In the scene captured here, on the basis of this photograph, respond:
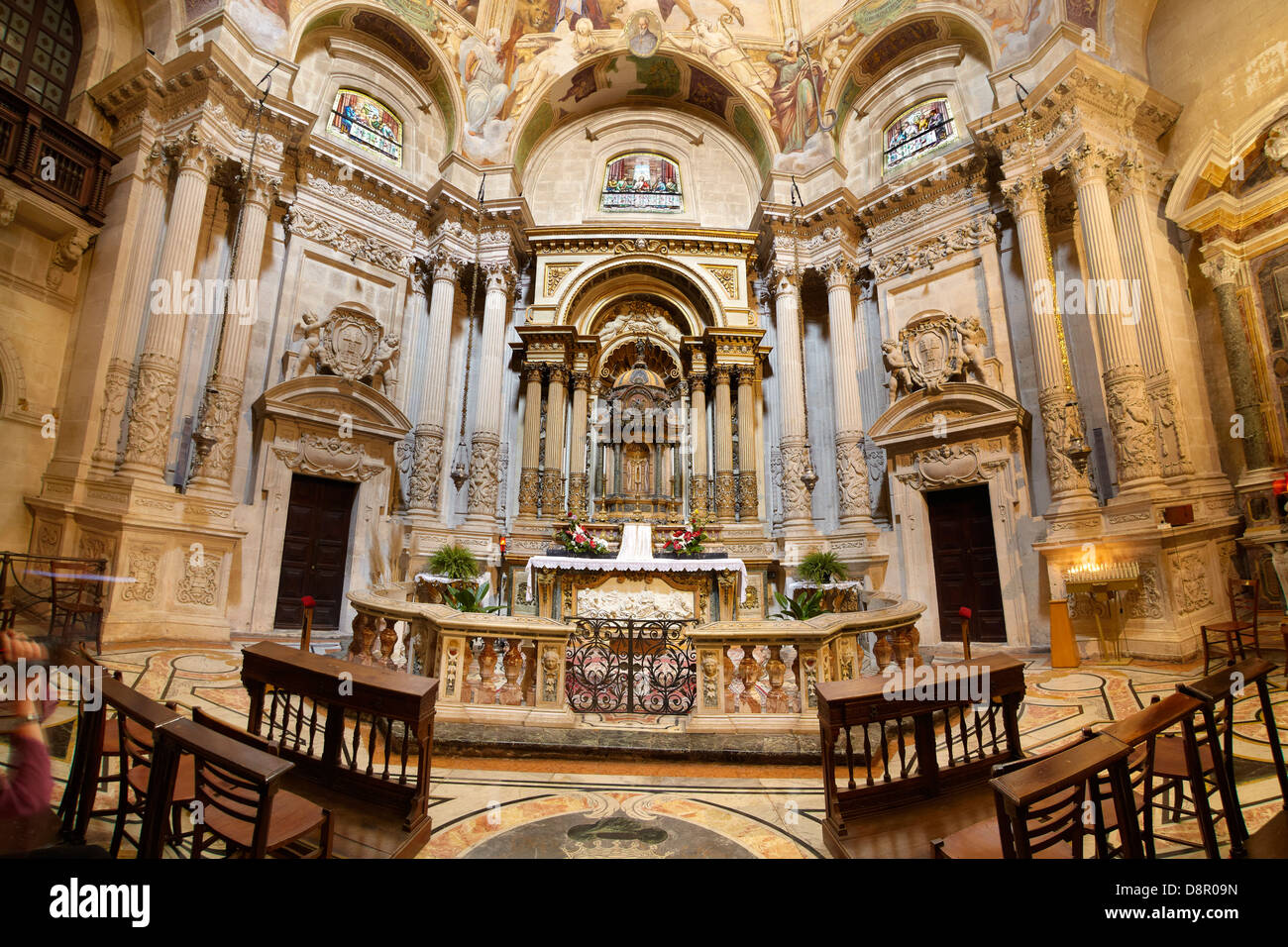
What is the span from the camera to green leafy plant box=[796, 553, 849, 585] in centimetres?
1027

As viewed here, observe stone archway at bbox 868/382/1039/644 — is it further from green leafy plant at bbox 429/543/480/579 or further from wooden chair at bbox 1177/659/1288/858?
green leafy plant at bbox 429/543/480/579

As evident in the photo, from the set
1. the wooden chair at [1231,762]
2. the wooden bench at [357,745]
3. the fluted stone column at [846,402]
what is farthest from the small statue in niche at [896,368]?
the wooden bench at [357,745]

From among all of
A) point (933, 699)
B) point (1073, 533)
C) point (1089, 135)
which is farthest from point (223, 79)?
point (1073, 533)

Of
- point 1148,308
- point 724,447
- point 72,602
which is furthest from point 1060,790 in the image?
point 724,447

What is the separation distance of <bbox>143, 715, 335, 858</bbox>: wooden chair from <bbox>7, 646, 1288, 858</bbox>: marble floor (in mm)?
748

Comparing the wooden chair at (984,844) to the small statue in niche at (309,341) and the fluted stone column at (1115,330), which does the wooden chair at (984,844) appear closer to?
the fluted stone column at (1115,330)

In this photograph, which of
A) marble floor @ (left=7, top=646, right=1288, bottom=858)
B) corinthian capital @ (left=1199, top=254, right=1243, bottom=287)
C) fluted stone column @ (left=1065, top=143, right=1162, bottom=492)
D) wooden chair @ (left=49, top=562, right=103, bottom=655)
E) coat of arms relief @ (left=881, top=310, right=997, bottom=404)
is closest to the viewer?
marble floor @ (left=7, top=646, right=1288, bottom=858)

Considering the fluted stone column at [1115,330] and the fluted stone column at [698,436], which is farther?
the fluted stone column at [698,436]

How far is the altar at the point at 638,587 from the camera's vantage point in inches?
396

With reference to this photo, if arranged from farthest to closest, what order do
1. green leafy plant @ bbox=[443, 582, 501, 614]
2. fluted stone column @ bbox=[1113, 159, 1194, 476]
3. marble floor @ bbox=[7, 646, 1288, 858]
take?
fluted stone column @ bbox=[1113, 159, 1194, 476] → green leafy plant @ bbox=[443, 582, 501, 614] → marble floor @ bbox=[7, 646, 1288, 858]

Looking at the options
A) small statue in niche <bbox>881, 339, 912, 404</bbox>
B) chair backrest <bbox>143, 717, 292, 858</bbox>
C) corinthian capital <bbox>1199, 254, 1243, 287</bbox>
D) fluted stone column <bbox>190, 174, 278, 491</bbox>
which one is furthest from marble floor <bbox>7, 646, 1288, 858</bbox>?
corinthian capital <bbox>1199, 254, 1243, 287</bbox>

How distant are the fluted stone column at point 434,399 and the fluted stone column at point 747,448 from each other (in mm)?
6686

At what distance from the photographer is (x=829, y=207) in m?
12.7
